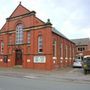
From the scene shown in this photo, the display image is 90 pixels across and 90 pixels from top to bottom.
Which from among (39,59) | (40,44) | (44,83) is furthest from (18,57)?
(44,83)

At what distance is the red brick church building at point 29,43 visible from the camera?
104ft

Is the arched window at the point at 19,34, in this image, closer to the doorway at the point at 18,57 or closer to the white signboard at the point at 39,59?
the doorway at the point at 18,57

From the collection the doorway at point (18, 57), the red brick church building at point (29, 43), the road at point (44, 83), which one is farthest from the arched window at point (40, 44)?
the road at point (44, 83)

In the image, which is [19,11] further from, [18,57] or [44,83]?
[44,83]

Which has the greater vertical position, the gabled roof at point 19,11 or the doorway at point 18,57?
the gabled roof at point 19,11

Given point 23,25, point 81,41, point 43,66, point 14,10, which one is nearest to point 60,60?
point 43,66

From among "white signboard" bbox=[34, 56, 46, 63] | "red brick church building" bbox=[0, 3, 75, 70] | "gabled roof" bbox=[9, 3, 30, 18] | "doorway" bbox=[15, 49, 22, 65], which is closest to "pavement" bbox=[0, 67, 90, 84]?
"white signboard" bbox=[34, 56, 46, 63]

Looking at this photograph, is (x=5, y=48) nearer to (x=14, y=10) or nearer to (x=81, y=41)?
(x=14, y=10)

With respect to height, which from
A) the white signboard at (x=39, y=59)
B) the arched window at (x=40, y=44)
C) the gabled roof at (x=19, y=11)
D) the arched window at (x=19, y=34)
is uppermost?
the gabled roof at (x=19, y=11)

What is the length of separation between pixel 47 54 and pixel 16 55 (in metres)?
7.00

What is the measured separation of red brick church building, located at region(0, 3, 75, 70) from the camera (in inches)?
1249

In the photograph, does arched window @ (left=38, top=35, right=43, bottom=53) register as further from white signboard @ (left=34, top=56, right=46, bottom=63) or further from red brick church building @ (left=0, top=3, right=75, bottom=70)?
white signboard @ (left=34, top=56, right=46, bottom=63)

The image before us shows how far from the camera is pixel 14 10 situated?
121ft

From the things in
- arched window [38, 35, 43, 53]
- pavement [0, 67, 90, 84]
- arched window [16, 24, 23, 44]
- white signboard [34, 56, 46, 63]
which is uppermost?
arched window [16, 24, 23, 44]
